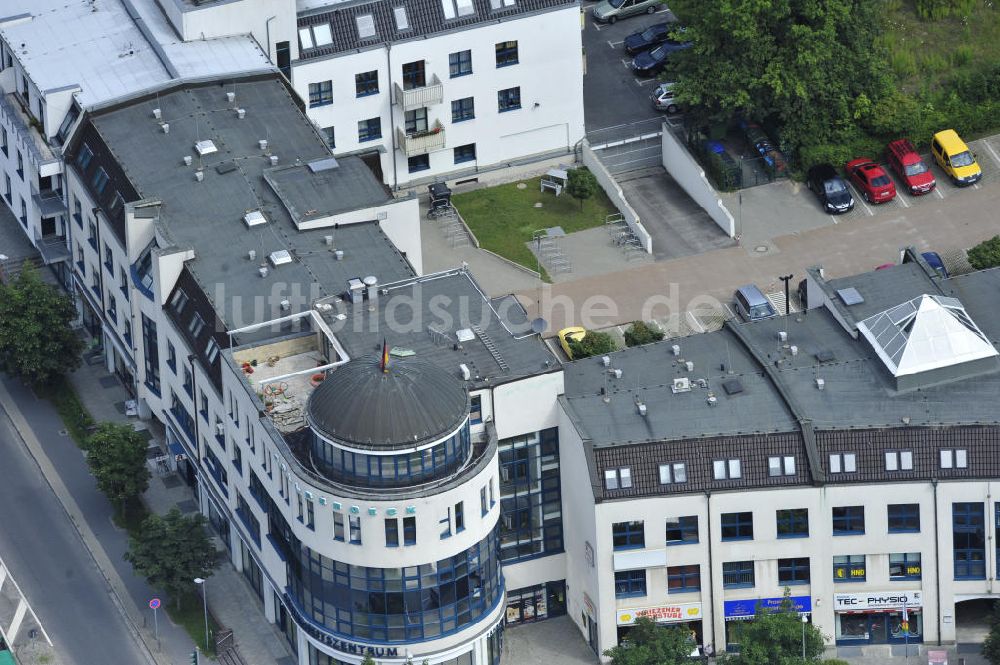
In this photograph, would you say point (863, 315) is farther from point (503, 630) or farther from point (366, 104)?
point (366, 104)

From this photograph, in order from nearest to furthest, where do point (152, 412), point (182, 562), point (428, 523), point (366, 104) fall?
point (428, 523), point (182, 562), point (152, 412), point (366, 104)

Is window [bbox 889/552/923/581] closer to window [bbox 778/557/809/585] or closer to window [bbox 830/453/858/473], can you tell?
window [bbox 778/557/809/585]

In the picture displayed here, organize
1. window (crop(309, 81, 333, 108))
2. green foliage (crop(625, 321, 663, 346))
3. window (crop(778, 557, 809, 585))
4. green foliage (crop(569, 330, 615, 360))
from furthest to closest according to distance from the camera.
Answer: window (crop(309, 81, 333, 108)) → green foliage (crop(625, 321, 663, 346)) → green foliage (crop(569, 330, 615, 360)) → window (crop(778, 557, 809, 585))

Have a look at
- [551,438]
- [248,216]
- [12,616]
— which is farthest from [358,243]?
[12,616]

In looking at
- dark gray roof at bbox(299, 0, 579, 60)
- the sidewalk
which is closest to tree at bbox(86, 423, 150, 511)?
the sidewalk

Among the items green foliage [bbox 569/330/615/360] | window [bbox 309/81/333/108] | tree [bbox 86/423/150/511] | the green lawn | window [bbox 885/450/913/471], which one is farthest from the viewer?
window [bbox 309/81/333/108]

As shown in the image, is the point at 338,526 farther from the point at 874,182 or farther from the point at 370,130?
the point at 874,182

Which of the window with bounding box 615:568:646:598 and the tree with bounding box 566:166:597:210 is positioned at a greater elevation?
the tree with bounding box 566:166:597:210
